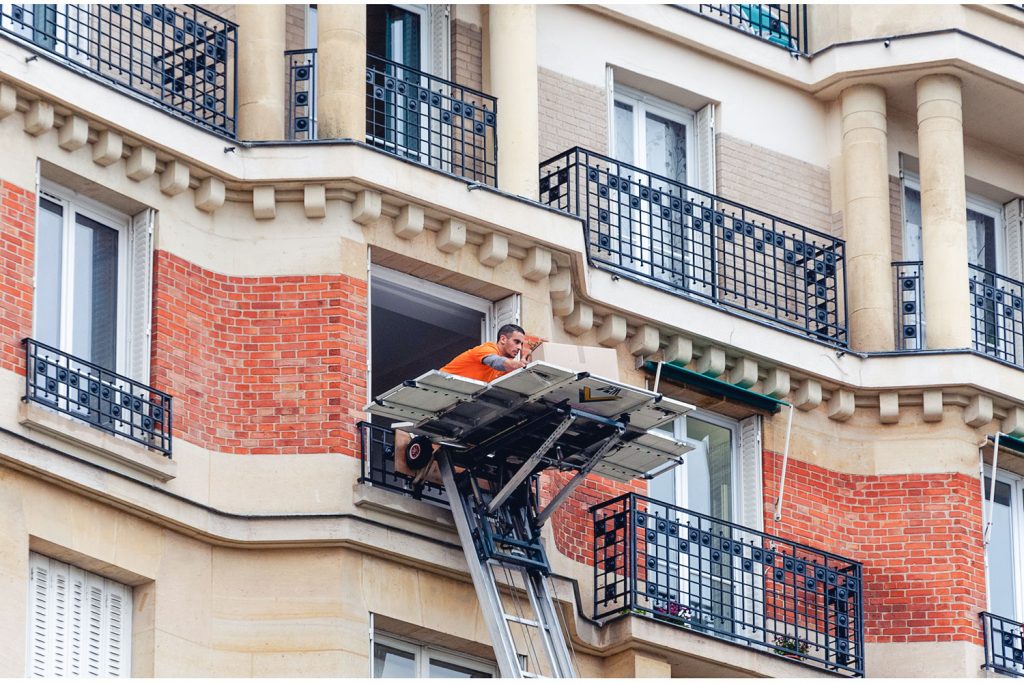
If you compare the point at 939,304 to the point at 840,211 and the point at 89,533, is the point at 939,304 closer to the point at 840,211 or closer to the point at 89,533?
the point at 840,211

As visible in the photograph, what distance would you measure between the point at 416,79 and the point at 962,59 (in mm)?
5087

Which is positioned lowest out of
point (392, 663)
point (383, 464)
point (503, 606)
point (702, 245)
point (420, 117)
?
point (392, 663)

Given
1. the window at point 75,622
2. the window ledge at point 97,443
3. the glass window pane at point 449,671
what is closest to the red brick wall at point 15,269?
the window ledge at point 97,443

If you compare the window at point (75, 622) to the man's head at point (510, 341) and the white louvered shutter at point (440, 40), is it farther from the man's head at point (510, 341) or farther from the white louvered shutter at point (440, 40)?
the white louvered shutter at point (440, 40)

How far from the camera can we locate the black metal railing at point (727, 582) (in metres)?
26.3

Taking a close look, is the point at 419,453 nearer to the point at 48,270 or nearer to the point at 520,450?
the point at 520,450

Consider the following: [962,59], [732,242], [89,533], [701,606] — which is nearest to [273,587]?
[89,533]

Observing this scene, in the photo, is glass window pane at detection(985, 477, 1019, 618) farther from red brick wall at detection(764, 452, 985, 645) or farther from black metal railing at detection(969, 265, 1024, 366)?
black metal railing at detection(969, 265, 1024, 366)

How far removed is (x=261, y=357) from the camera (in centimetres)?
2516

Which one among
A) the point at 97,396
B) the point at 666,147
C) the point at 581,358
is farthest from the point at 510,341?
the point at 666,147

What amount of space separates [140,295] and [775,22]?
7800 millimetres

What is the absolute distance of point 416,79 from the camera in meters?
27.3

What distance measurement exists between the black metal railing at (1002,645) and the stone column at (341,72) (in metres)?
6.68

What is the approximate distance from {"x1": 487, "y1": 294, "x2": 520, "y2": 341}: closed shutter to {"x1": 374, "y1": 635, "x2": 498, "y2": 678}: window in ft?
8.63
